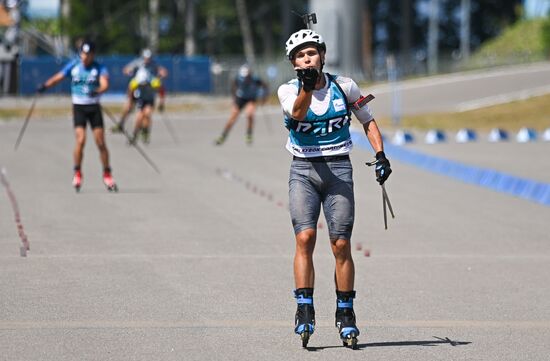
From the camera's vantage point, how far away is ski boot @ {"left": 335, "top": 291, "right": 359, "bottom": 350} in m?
7.65

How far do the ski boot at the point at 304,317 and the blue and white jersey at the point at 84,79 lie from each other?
974cm

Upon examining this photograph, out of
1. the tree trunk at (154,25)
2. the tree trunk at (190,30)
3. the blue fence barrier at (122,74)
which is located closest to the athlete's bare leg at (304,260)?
the blue fence barrier at (122,74)

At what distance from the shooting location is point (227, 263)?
37.2 ft

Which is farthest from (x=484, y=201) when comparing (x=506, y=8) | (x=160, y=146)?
(x=506, y=8)

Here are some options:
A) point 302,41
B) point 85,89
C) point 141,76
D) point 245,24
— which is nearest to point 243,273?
point 302,41

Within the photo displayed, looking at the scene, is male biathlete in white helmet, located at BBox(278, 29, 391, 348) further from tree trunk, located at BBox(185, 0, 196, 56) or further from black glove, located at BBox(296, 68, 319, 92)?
tree trunk, located at BBox(185, 0, 196, 56)

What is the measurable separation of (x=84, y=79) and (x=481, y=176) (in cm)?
614

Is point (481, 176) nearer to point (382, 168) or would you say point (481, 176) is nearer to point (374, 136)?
point (374, 136)

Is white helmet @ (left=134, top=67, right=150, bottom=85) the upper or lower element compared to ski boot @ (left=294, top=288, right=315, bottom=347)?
upper

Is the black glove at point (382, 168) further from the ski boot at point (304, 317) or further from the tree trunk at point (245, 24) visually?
the tree trunk at point (245, 24)

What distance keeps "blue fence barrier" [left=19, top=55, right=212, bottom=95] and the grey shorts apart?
43155 mm

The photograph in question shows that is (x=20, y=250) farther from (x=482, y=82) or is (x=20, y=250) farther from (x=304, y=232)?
(x=482, y=82)

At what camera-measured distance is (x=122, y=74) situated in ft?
172

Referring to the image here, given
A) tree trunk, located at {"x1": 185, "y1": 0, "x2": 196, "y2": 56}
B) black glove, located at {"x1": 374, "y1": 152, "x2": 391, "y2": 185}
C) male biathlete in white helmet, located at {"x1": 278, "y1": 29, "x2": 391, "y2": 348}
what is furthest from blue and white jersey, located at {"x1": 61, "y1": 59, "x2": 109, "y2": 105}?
tree trunk, located at {"x1": 185, "y1": 0, "x2": 196, "y2": 56}
